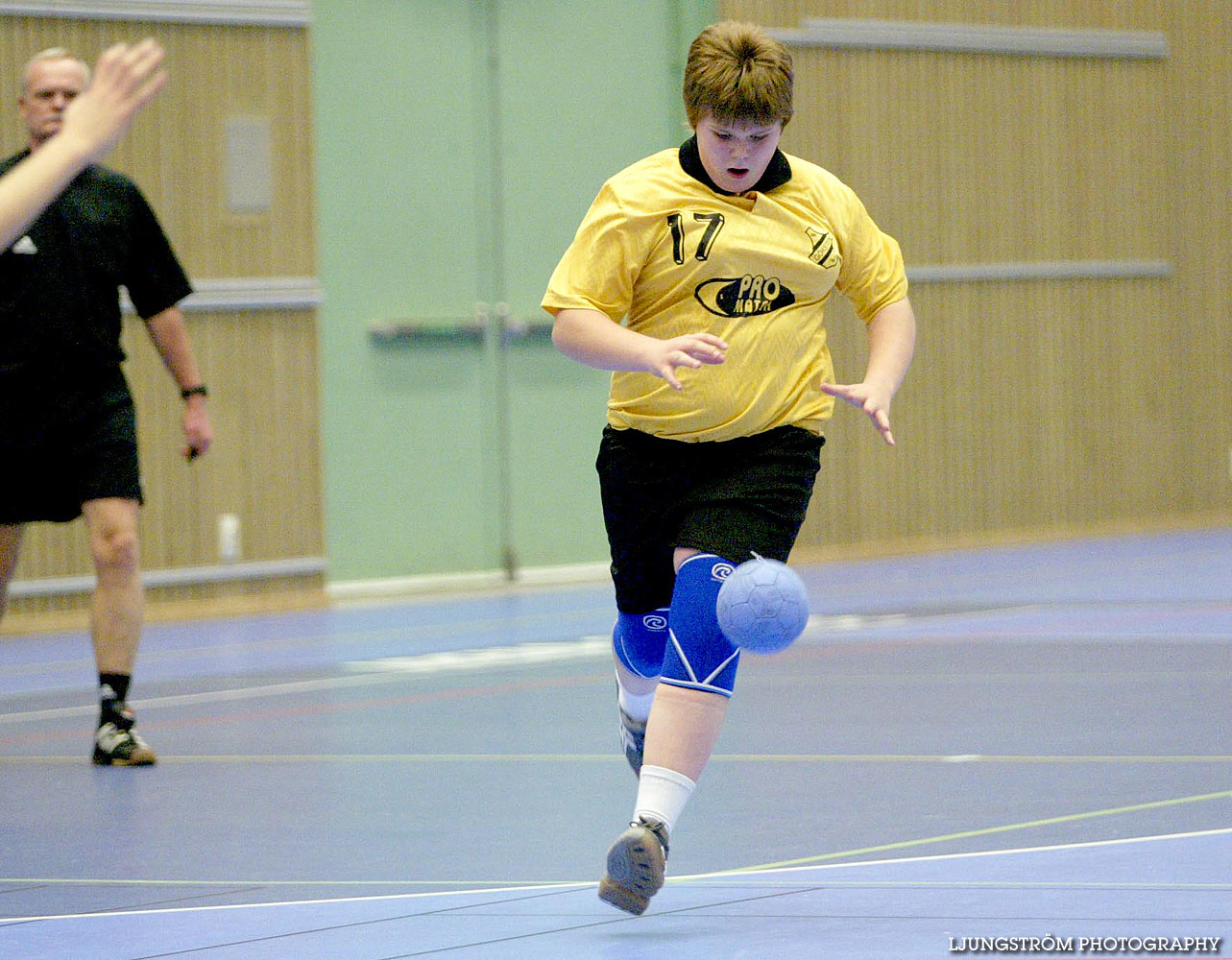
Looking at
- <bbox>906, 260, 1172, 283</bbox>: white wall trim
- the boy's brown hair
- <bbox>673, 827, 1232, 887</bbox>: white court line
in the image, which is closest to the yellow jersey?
the boy's brown hair

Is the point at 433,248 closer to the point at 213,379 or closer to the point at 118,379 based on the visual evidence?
the point at 213,379

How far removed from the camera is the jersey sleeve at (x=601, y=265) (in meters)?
3.80

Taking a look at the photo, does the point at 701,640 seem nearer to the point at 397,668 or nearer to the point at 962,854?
the point at 962,854

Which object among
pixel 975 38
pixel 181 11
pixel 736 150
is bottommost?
pixel 736 150

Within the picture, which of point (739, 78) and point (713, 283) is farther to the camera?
point (713, 283)

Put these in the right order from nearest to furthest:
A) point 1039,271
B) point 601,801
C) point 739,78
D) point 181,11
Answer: point 739,78
point 601,801
point 181,11
point 1039,271

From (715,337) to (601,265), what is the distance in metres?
0.33

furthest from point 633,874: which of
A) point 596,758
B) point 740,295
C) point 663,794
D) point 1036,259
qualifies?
point 1036,259

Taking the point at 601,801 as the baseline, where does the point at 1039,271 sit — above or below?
above

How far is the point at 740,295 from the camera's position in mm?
3838

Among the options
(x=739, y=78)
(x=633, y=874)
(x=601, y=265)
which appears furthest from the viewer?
(x=601, y=265)

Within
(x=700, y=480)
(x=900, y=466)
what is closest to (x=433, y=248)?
(x=900, y=466)

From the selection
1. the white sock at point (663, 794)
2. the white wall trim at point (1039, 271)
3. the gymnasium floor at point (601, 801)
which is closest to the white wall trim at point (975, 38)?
the white wall trim at point (1039, 271)

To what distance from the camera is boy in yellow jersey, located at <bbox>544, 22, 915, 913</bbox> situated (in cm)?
367
